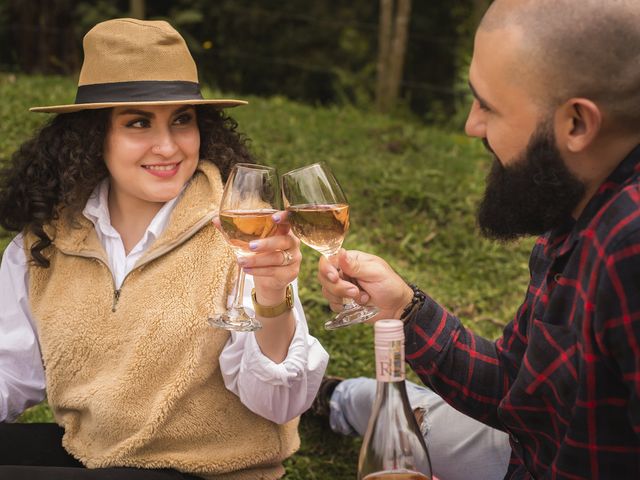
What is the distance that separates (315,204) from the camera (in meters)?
2.16

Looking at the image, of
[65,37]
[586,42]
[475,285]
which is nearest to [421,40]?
[65,37]

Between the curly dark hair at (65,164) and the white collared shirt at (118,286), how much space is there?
0.23ft

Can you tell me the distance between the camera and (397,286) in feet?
7.95

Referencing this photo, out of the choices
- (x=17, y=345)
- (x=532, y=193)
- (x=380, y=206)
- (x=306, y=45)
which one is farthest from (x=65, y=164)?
(x=306, y=45)

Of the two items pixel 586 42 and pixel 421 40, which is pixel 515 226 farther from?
pixel 421 40

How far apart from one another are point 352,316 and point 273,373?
416 millimetres

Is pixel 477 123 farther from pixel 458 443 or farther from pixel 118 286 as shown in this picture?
pixel 458 443

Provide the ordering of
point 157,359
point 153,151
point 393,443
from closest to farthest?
point 393,443
point 157,359
point 153,151

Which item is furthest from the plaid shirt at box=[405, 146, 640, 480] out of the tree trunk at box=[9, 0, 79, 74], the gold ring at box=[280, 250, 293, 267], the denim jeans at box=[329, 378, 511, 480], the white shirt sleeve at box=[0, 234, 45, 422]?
the tree trunk at box=[9, 0, 79, 74]

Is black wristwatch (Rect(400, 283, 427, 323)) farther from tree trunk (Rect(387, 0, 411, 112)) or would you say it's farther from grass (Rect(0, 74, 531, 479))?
tree trunk (Rect(387, 0, 411, 112))

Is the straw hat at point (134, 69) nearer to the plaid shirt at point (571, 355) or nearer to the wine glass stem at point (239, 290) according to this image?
the wine glass stem at point (239, 290)

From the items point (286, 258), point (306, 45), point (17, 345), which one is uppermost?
point (286, 258)

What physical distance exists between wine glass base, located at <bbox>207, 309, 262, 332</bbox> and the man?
217 mm

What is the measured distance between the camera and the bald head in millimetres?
1951
